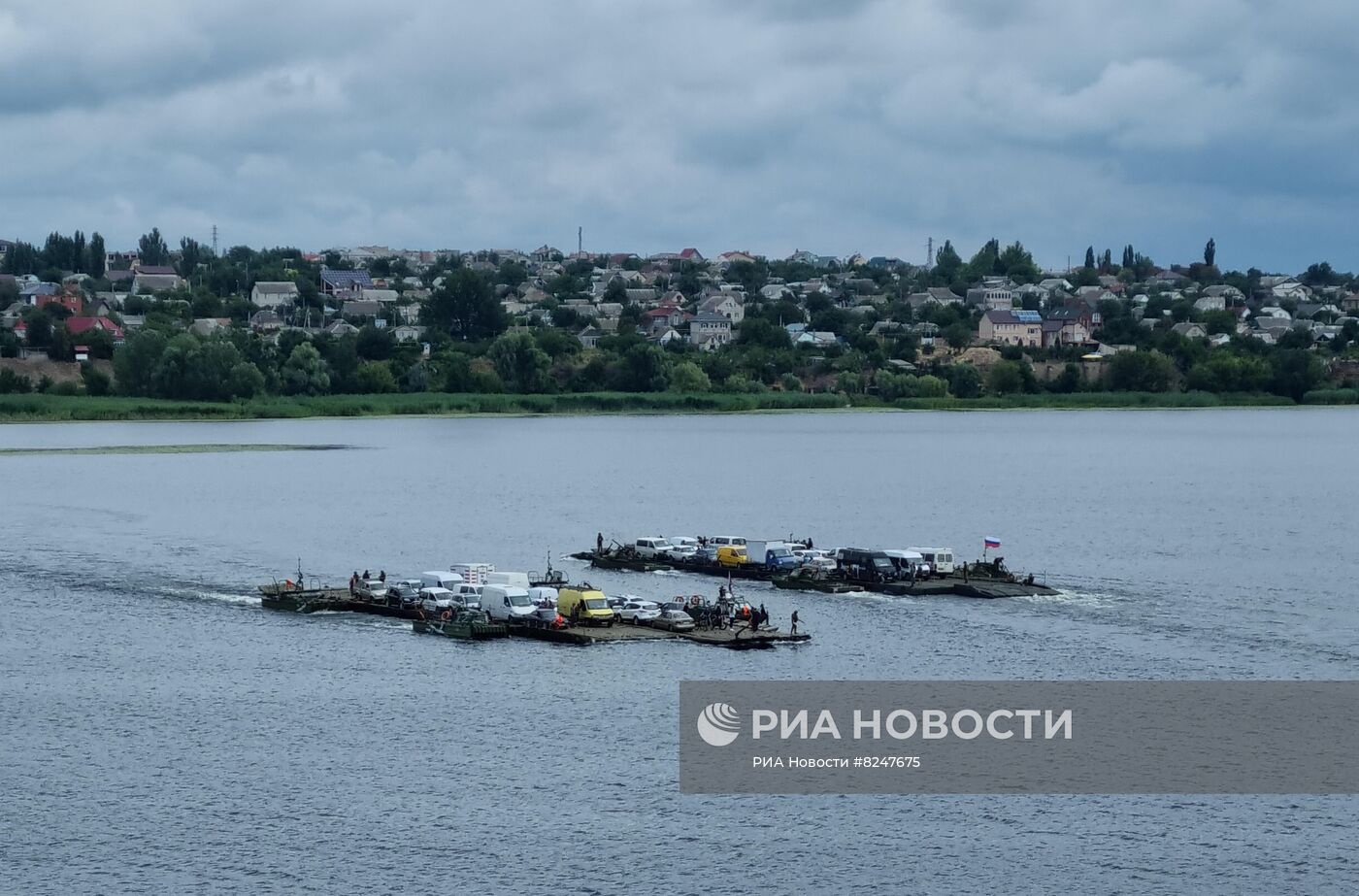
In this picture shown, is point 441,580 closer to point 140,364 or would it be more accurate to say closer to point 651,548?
point 651,548

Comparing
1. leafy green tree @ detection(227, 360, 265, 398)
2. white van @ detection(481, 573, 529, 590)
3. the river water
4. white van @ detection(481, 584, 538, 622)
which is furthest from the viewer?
leafy green tree @ detection(227, 360, 265, 398)

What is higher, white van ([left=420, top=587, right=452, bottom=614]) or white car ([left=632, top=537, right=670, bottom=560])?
white car ([left=632, top=537, right=670, bottom=560])

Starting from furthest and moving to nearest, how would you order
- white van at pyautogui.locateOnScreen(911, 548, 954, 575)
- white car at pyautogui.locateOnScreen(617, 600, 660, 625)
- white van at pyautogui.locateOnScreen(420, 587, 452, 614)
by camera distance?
white van at pyautogui.locateOnScreen(911, 548, 954, 575) < white van at pyautogui.locateOnScreen(420, 587, 452, 614) < white car at pyautogui.locateOnScreen(617, 600, 660, 625)

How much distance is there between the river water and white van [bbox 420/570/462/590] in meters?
3.35

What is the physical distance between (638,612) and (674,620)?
7.38 ft

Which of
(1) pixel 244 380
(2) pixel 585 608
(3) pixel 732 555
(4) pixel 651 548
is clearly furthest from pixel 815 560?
(1) pixel 244 380

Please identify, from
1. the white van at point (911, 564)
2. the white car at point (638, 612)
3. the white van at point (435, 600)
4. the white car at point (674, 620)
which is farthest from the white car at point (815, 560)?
the white van at point (435, 600)

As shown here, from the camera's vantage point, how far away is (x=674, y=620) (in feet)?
229

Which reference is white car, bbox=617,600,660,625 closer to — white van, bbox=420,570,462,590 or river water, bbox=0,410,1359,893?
river water, bbox=0,410,1359,893

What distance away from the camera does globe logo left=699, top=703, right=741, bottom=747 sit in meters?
54.5

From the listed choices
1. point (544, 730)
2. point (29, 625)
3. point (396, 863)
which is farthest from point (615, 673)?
point (29, 625)

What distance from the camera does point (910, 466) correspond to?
164 meters

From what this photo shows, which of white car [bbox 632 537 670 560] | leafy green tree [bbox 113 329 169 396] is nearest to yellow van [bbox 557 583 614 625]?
white car [bbox 632 537 670 560]

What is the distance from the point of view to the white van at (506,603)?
71.2 meters
